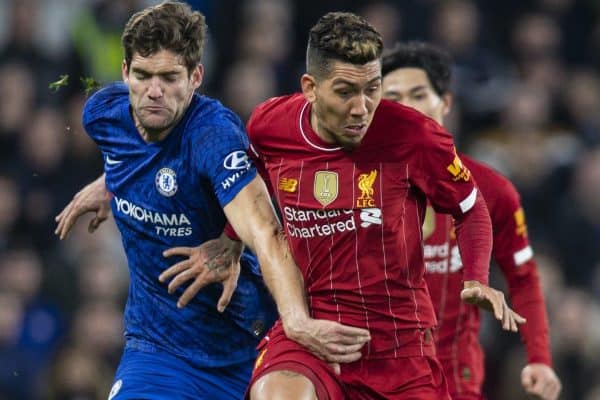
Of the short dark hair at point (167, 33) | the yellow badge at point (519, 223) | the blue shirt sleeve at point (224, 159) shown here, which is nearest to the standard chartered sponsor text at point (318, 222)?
the blue shirt sleeve at point (224, 159)

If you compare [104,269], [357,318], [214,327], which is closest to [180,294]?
[214,327]

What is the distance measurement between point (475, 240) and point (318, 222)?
66cm

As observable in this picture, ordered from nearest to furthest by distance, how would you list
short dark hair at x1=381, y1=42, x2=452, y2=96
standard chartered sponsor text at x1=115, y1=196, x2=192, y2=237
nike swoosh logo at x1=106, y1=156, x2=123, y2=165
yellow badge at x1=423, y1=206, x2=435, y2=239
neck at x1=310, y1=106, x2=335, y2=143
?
neck at x1=310, y1=106, x2=335, y2=143 < standard chartered sponsor text at x1=115, y1=196, x2=192, y2=237 < nike swoosh logo at x1=106, y1=156, x2=123, y2=165 < yellow badge at x1=423, y1=206, x2=435, y2=239 < short dark hair at x1=381, y1=42, x2=452, y2=96

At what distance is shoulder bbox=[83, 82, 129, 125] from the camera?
21.1 ft

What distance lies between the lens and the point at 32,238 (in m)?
11.0

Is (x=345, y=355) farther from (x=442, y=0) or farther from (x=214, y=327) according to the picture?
(x=442, y=0)

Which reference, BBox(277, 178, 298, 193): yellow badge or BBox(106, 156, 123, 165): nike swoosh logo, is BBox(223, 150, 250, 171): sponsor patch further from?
BBox(106, 156, 123, 165): nike swoosh logo

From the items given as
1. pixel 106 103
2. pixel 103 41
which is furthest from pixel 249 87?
pixel 106 103

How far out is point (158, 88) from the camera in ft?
19.6

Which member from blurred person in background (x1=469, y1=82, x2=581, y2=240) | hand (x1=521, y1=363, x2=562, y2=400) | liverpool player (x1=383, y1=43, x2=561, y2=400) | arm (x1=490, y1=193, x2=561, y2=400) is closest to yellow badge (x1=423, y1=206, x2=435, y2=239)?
liverpool player (x1=383, y1=43, x2=561, y2=400)

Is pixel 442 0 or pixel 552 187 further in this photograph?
pixel 442 0

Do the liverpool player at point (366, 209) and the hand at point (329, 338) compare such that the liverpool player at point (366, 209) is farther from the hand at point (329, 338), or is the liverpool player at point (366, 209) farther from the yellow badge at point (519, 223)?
the yellow badge at point (519, 223)

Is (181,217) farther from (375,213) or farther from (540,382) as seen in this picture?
(540,382)

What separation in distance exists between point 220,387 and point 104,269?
4294 mm
